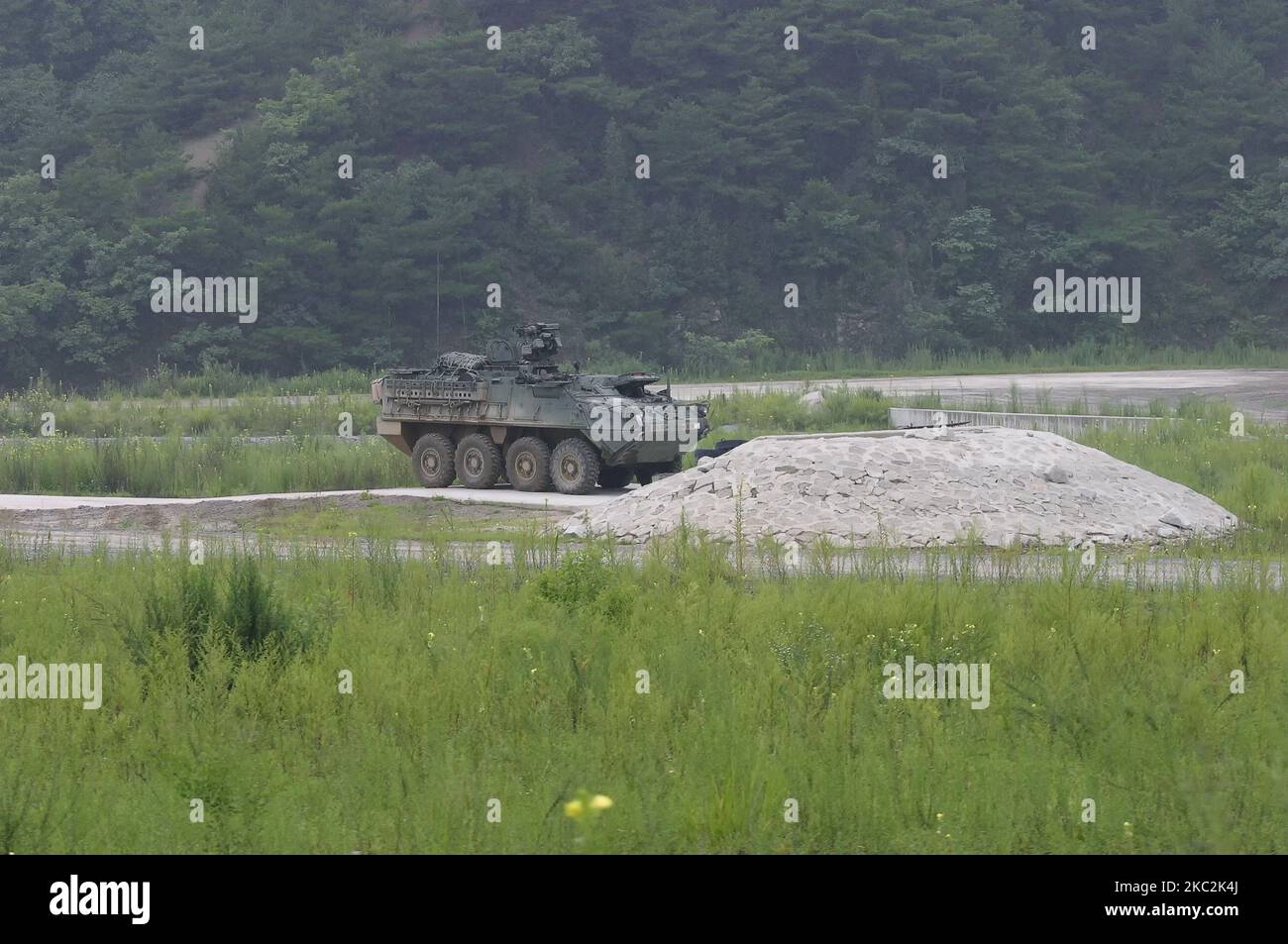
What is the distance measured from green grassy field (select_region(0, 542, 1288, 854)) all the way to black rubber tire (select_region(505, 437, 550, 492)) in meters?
9.66

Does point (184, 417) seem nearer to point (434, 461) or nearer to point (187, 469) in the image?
point (187, 469)

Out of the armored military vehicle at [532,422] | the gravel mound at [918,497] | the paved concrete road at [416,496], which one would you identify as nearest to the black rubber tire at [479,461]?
the armored military vehicle at [532,422]

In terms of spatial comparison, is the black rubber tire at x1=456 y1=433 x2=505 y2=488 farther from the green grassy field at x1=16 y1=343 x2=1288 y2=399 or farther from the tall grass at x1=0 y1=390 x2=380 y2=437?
the green grassy field at x1=16 y1=343 x2=1288 y2=399

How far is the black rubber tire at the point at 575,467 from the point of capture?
72.7 ft

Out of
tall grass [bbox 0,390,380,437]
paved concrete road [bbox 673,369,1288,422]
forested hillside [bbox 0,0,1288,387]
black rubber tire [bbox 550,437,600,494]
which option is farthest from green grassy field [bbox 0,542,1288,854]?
forested hillside [bbox 0,0,1288,387]

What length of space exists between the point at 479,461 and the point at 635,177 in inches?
1332

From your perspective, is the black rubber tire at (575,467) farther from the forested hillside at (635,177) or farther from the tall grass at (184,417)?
the forested hillside at (635,177)

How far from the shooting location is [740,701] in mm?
9148

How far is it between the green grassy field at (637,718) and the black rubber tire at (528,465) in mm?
9660

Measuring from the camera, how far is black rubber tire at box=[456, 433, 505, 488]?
77.0 feet

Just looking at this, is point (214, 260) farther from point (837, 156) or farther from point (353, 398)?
point (837, 156)

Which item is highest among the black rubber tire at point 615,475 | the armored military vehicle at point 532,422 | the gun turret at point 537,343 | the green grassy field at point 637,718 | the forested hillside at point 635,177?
the forested hillside at point 635,177

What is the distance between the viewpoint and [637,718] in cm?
896
